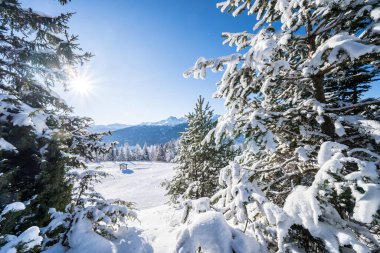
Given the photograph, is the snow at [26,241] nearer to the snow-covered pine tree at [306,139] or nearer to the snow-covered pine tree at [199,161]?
the snow-covered pine tree at [306,139]

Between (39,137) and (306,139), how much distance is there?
6.89m

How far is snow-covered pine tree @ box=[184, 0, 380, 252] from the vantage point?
8.11 feet

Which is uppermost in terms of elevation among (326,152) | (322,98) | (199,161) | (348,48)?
(348,48)

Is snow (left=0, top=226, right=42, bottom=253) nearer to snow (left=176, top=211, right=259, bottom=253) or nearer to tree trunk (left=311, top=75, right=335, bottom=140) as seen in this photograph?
snow (left=176, top=211, right=259, bottom=253)

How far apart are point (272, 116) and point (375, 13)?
2.03m

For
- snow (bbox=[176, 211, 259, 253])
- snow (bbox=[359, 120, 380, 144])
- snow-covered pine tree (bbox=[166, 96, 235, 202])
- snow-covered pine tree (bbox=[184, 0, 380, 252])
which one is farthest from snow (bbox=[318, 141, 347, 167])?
snow-covered pine tree (bbox=[166, 96, 235, 202])

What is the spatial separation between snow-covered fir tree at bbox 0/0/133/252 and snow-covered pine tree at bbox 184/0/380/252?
2.94 m

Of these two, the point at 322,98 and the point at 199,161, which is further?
the point at 199,161

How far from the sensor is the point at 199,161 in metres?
13.8

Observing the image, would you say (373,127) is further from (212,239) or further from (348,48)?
(212,239)

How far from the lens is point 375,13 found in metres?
3.13

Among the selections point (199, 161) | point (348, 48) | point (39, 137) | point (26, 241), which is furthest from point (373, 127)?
point (199, 161)

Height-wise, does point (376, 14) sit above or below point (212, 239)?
above

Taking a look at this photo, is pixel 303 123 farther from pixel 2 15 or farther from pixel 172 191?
pixel 172 191
